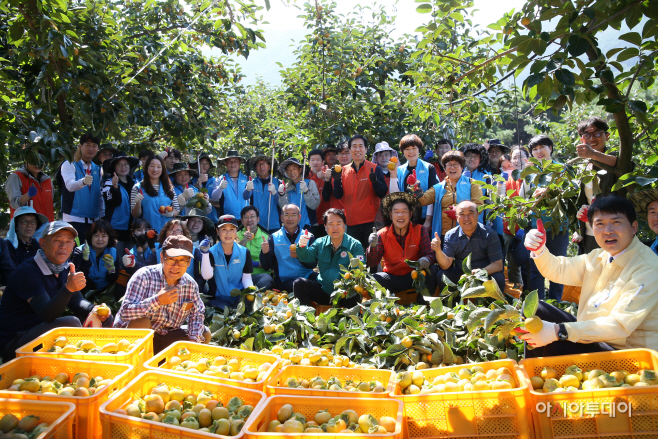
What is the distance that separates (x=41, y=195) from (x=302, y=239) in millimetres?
2987

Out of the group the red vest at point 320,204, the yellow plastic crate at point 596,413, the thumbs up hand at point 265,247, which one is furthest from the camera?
the red vest at point 320,204

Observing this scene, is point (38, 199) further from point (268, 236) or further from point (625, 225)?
point (625, 225)

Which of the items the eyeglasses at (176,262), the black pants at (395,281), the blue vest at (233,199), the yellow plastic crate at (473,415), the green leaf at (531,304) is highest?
the blue vest at (233,199)

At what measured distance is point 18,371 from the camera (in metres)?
2.40

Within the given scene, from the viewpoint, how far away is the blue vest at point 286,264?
17.2 feet

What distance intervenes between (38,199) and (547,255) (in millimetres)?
5154

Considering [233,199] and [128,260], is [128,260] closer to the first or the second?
[128,260]

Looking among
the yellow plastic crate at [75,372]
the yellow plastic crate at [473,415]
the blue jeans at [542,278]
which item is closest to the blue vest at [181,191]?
the yellow plastic crate at [75,372]

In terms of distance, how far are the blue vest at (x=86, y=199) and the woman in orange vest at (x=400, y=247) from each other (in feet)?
10.6

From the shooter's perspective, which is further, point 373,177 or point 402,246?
point 373,177

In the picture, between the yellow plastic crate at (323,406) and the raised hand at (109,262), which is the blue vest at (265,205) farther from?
the yellow plastic crate at (323,406)

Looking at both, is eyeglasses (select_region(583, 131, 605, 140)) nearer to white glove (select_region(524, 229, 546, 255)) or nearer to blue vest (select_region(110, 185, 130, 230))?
white glove (select_region(524, 229, 546, 255))

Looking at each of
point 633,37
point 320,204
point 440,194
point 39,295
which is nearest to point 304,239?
point 320,204

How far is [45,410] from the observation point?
1.93 metres
